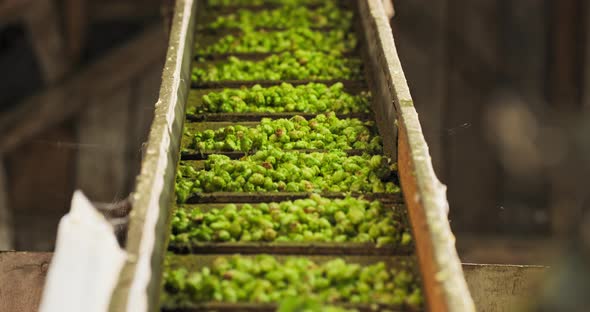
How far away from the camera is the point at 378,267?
11.0 feet

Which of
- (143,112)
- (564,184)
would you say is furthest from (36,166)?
(564,184)

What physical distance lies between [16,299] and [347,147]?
2.23 metres

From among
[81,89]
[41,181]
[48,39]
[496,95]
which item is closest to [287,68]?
[81,89]

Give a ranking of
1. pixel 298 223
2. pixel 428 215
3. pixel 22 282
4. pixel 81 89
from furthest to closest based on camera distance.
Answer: pixel 81 89 < pixel 22 282 < pixel 298 223 < pixel 428 215

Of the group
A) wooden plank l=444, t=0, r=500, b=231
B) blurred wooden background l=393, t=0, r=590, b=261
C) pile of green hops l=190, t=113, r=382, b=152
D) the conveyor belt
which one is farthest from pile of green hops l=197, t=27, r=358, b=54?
wooden plank l=444, t=0, r=500, b=231

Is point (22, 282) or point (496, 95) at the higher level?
point (496, 95)

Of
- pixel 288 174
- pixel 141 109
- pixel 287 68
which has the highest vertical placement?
pixel 141 109

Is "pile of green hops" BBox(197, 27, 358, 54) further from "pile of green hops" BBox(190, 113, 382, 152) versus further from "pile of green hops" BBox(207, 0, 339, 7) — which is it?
"pile of green hops" BBox(190, 113, 382, 152)

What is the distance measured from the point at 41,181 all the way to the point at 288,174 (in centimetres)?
623

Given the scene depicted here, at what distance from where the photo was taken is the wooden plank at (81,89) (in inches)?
333

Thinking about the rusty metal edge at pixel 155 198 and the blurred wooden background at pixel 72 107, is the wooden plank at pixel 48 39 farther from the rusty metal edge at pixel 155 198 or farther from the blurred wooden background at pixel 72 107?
the rusty metal edge at pixel 155 198

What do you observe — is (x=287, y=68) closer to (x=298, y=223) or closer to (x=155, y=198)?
(x=298, y=223)

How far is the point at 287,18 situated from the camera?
225 inches

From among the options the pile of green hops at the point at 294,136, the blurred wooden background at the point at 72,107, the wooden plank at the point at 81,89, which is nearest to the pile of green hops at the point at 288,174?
the pile of green hops at the point at 294,136
